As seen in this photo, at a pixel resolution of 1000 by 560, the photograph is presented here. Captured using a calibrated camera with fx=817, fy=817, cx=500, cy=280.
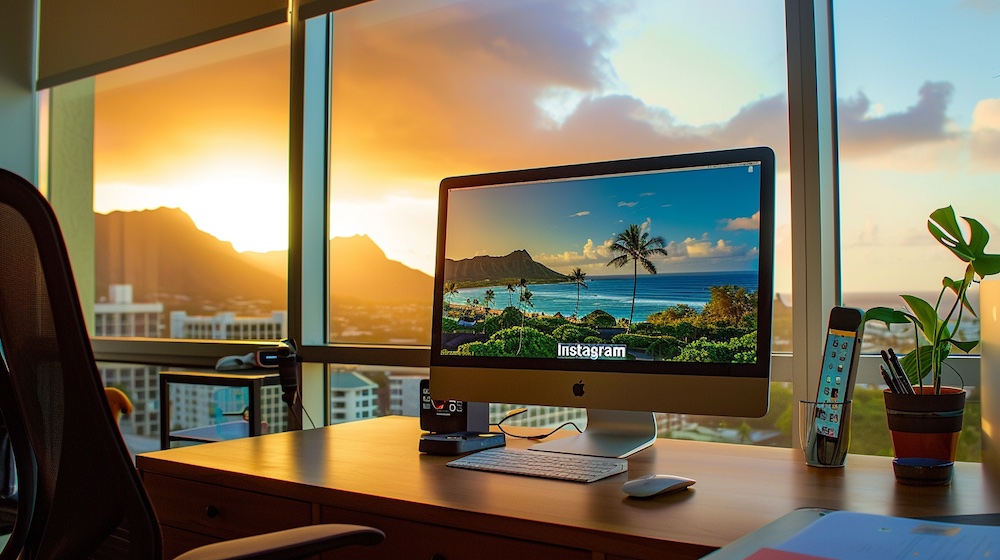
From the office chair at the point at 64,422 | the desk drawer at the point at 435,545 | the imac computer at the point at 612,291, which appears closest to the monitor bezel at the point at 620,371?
the imac computer at the point at 612,291

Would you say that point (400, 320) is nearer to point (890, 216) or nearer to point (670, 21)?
Result: point (670, 21)

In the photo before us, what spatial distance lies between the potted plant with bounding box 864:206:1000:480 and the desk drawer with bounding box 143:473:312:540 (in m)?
1.11

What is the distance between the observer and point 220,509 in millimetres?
1632

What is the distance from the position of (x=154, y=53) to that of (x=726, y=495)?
10.8 ft

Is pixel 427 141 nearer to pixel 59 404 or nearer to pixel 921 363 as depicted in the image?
pixel 921 363

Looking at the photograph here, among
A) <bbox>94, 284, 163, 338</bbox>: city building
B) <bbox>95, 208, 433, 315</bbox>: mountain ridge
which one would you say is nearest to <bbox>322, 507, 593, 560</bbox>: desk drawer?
<bbox>95, 208, 433, 315</bbox>: mountain ridge

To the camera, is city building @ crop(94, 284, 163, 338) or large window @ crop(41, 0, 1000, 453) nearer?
large window @ crop(41, 0, 1000, 453)

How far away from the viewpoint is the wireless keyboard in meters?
1.47

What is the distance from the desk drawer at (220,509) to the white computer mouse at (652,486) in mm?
584

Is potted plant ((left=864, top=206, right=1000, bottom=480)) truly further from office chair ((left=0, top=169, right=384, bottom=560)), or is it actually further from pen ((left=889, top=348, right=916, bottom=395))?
office chair ((left=0, top=169, right=384, bottom=560))

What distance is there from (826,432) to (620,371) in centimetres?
40

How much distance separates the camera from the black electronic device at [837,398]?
1.53m

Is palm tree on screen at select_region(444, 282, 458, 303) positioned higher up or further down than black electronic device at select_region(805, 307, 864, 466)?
higher up

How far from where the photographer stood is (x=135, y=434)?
3922 mm
